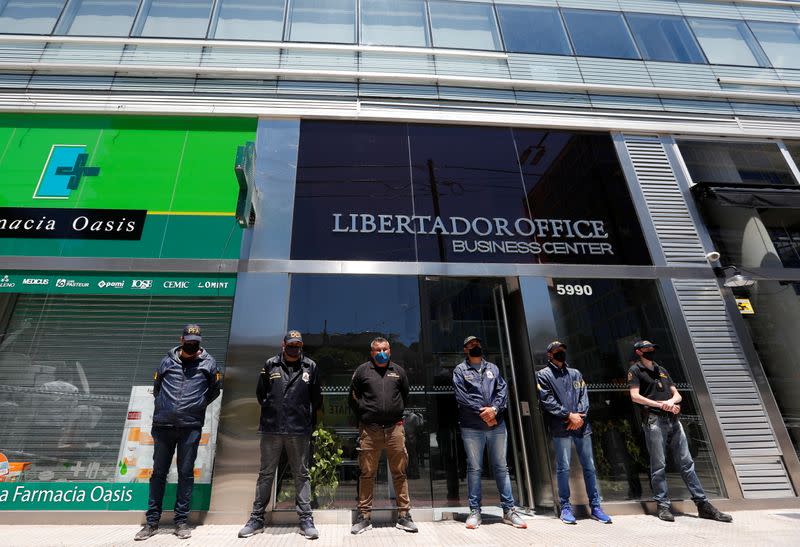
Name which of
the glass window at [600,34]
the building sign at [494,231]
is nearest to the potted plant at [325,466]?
the building sign at [494,231]

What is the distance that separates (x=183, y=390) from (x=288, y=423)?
1.18m

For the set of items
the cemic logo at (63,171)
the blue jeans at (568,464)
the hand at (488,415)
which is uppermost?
the cemic logo at (63,171)

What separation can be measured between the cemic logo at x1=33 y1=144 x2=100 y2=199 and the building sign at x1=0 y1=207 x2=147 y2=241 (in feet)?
1.07

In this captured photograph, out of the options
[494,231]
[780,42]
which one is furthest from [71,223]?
[780,42]

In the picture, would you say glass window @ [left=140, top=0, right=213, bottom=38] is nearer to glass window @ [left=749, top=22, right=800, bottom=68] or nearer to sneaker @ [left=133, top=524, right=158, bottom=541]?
sneaker @ [left=133, top=524, right=158, bottom=541]

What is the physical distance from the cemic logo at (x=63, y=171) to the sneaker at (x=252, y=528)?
556 cm

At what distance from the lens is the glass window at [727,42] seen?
8.68 meters

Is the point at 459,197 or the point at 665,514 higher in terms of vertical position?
the point at 459,197

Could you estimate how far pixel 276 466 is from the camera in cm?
405

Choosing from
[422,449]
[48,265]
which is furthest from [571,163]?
[48,265]

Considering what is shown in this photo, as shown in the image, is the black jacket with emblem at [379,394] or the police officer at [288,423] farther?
the black jacket with emblem at [379,394]

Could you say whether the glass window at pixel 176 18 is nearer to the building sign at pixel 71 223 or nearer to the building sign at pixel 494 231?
the building sign at pixel 71 223

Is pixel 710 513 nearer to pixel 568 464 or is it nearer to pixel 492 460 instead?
pixel 568 464

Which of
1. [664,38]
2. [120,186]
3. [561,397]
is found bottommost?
[561,397]
